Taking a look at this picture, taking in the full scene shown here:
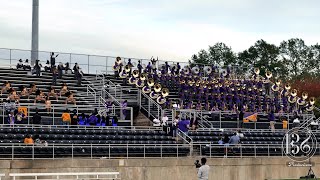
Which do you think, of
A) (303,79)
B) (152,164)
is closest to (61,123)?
(152,164)

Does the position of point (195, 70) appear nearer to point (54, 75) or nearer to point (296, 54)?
point (54, 75)

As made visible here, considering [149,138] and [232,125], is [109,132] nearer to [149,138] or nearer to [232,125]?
[149,138]

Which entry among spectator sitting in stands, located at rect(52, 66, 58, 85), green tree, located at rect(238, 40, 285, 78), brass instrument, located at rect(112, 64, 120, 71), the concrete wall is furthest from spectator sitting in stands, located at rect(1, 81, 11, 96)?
green tree, located at rect(238, 40, 285, 78)

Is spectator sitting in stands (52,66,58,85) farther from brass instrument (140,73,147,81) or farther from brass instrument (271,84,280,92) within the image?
brass instrument (271,84,280,92)

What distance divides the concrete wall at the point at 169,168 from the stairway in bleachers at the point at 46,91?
656cm

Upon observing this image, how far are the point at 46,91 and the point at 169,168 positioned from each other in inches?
462

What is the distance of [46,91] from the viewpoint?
45344mm

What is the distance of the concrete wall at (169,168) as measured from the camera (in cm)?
3280

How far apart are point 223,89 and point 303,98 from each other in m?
5.55

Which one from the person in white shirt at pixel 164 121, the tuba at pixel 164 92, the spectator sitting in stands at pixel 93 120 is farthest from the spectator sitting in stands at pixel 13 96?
the tuba at pixel 164 92

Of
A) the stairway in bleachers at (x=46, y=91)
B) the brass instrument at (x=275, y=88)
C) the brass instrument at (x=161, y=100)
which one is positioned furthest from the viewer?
the brass instrument at (x=275, y=88)

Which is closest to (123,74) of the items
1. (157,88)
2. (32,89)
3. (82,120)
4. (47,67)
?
(157,88)

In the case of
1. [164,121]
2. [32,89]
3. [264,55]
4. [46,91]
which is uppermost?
[264,55]

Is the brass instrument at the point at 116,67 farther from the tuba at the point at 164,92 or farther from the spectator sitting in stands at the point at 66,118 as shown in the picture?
the spectator sitting in stands at the point at 66,118
